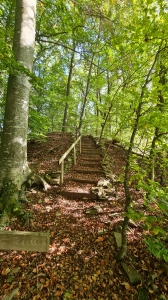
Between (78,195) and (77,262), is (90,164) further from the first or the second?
(77,262)

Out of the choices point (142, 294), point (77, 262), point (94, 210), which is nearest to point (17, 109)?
point (94, 210)

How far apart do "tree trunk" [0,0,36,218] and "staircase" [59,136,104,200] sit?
1547 millimetres

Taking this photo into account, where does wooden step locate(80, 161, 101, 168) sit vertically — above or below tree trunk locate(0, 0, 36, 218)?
below

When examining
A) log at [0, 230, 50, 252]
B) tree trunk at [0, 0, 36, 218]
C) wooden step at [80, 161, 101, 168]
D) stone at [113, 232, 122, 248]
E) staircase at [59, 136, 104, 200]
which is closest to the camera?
log at [0, 230, 50, 252]

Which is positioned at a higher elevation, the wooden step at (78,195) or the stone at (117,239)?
the wooden step at (78,195)

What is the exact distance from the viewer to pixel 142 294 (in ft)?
6.65

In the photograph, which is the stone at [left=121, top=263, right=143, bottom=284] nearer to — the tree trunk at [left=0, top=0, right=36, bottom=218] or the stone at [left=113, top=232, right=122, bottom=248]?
A: the stone at [left=113, top=232, right=122, bottom=248]

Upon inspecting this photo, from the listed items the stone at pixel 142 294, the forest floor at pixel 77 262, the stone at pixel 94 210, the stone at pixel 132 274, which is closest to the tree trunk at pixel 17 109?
the forest floor at pixel 77 262

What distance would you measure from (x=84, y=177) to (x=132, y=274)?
367cm

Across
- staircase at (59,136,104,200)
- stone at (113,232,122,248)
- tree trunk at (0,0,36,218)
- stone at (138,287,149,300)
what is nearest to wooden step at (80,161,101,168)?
staircase at (59,136,104,200)

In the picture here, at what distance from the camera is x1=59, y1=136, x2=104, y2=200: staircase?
14.5 feet

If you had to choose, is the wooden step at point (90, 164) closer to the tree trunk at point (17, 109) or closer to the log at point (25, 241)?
the tree trunk at point (17, 109)

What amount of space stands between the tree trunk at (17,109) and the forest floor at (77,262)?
832 millimetres

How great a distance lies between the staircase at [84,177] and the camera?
4414 mm
